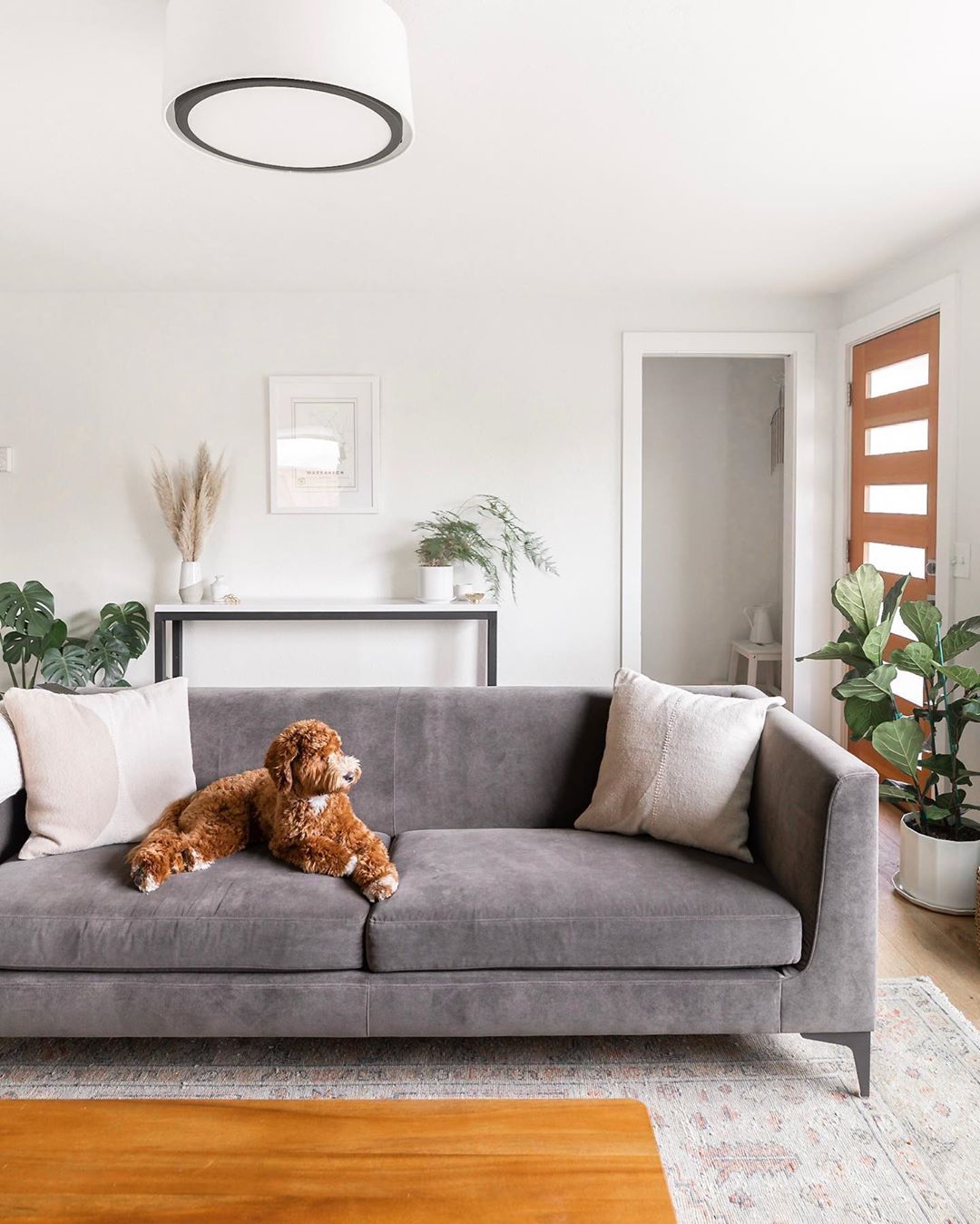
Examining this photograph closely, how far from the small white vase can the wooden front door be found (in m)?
3.25

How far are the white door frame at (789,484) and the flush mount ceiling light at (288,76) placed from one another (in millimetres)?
2954

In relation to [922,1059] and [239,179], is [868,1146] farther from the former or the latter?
[239,179]

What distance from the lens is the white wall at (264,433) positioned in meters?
4.82

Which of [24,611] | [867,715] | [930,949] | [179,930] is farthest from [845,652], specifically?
[24,611]

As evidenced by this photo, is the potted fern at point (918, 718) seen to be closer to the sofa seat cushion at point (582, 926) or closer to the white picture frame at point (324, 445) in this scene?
the sofa seat cushion at point (582, 926)

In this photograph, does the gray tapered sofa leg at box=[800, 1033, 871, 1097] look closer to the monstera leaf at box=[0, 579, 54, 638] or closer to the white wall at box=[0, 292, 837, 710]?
the white wall at box=[0, 292, 837, 710]

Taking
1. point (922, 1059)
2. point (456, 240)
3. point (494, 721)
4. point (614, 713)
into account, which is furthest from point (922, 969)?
point (456, 240)

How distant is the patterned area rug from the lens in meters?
1.72

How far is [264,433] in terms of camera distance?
4867 millimetres

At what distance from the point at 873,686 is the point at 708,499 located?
126 inches

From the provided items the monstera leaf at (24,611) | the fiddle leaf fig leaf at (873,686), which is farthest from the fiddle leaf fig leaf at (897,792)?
the monstera leaf at (24,611)

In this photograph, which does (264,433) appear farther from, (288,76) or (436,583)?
(288,76)

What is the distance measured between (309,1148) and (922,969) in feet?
6.40

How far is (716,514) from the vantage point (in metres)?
6.11
